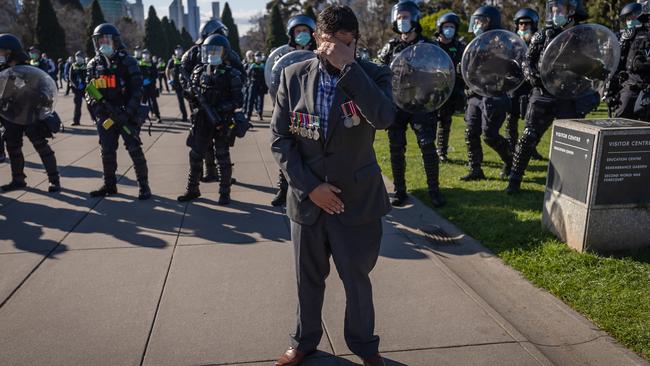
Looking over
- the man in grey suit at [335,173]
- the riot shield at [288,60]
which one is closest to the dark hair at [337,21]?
the man in grey suit at [335,173]

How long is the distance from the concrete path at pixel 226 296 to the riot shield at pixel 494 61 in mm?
1616

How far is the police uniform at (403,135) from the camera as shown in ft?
20.0

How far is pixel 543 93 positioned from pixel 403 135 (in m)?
1.64

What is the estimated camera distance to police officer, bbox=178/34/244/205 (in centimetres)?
643

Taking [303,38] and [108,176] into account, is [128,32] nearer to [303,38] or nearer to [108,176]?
[108,176]

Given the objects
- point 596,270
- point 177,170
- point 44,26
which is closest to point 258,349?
point 596,270

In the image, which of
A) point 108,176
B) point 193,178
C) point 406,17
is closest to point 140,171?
point 108,176

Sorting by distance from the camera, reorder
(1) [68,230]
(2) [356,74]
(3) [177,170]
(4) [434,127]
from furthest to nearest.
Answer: (3) [177,170] → (4) [434,127] → (1) [68,230] → (2) [356,74]

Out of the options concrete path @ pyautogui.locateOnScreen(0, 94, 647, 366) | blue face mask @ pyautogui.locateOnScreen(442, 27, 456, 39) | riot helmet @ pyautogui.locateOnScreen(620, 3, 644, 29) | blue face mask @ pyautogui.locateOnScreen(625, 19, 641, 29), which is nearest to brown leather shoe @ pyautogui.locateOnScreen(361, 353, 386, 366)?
concrete path @ pyautogui.locateOnScreen(0, 94, 647, 366)

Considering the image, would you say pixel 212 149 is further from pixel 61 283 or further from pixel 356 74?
pixel 356 74

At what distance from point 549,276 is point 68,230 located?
15.0 ft

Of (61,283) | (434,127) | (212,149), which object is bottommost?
(61,283)

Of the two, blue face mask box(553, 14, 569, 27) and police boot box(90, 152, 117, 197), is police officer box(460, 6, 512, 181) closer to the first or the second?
blue face mask box(553, 14, 569, 27)

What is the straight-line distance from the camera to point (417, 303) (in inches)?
149
